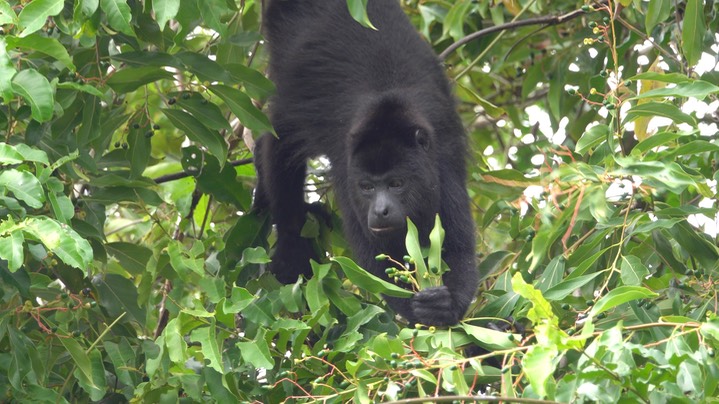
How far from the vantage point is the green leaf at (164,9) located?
3119 mm

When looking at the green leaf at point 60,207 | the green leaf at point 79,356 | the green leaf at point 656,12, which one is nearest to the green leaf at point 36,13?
the green leaf at point 60,207

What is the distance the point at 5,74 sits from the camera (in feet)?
9.46

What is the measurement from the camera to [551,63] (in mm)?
5410

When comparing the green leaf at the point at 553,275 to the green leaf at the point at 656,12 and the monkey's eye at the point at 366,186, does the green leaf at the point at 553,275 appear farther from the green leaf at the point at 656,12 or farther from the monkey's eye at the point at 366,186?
the monkey's eye at the point at 366,186

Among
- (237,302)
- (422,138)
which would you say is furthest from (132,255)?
(422,138)

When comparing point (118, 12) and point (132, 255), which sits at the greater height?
point (118, 12)

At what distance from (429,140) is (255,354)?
1762mm

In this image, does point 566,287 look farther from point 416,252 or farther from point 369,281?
point 369,281

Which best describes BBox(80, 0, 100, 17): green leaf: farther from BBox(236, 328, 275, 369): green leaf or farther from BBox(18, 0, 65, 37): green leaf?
BBox(236, 328, 275, 369): green leaf

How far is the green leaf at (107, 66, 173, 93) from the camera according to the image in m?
3.75

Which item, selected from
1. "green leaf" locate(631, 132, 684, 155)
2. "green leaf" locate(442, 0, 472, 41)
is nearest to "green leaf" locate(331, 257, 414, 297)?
"green leaf" locate(631, 132, 684, 155)

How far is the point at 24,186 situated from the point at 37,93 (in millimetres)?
294

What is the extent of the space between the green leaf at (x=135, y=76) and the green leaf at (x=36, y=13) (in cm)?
70

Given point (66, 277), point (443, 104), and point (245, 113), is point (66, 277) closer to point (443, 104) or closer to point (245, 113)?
point (245, 113)
